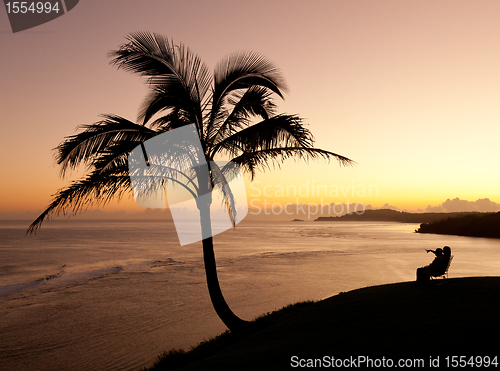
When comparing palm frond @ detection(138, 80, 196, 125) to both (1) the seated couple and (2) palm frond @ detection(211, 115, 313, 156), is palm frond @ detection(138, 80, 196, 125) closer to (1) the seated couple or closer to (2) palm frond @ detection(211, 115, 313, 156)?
(2) palm frond @ detection(211, 115, 313, 156)

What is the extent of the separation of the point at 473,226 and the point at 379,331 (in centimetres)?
7309

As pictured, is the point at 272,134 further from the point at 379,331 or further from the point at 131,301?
the point at 131,301

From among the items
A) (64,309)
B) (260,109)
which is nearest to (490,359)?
(260,109)

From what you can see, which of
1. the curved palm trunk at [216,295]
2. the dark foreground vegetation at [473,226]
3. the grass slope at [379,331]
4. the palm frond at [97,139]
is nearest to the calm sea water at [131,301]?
the curved palm trunk at [216,295]

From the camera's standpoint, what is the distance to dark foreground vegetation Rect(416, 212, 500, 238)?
5922cm

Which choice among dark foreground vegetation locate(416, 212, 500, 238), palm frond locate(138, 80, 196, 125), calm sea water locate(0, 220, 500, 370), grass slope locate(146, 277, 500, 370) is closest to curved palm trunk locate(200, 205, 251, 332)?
grass slope locate(146, 277, 500, 370)

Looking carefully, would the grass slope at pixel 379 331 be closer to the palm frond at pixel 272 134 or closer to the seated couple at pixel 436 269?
the seated couple at pixel 436 269

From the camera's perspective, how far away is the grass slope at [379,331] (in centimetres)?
422

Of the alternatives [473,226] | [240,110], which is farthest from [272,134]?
[473,226]

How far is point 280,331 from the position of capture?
6.51 meters

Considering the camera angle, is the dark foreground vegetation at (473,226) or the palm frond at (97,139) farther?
the dark foreground vegetation at (473,226)

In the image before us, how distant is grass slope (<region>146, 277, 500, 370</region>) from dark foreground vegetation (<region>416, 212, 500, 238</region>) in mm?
64081

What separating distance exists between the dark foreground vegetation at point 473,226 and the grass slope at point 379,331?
64.1 m

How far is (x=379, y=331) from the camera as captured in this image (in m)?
5.06
